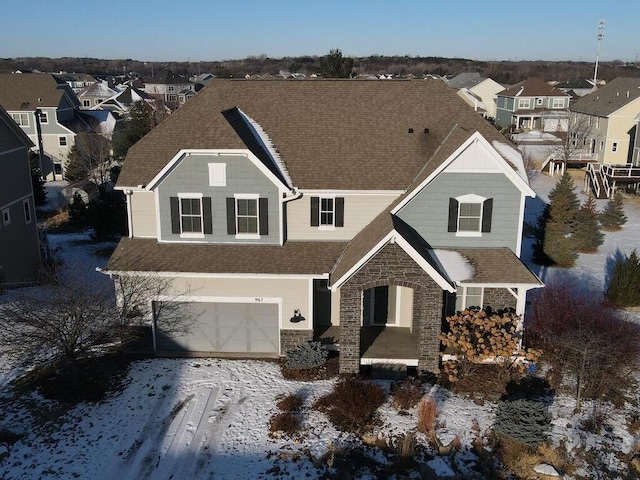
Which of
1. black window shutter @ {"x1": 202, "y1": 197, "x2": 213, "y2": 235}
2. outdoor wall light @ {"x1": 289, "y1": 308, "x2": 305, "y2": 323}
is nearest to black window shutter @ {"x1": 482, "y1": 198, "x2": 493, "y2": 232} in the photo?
outdoor wall light @ {"x1": 289, "y1": 308, "x2": 305, "y2": 323}

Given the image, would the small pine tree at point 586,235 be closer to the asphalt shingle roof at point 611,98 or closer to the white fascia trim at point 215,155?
the white fascia trim at point 215,155

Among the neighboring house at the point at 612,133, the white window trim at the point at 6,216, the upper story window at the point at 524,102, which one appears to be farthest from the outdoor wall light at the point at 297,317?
the upper story window at the point at 524,102

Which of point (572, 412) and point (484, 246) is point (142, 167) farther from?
point (572, 412)

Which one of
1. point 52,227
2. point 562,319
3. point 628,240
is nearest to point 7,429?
point 562,319

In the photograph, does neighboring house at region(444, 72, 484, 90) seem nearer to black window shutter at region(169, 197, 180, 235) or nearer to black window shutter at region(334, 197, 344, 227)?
black window shutter at region(334, 197, 344, 227)

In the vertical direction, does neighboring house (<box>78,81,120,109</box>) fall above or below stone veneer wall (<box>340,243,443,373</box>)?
above

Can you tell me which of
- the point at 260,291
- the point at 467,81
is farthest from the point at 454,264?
the point at 467,81

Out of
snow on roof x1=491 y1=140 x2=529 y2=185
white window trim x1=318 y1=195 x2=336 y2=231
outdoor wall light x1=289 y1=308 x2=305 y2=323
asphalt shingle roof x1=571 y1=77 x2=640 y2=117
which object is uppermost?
asphalt shingle roof x1=571 y1=77 x2=640 y2=117
